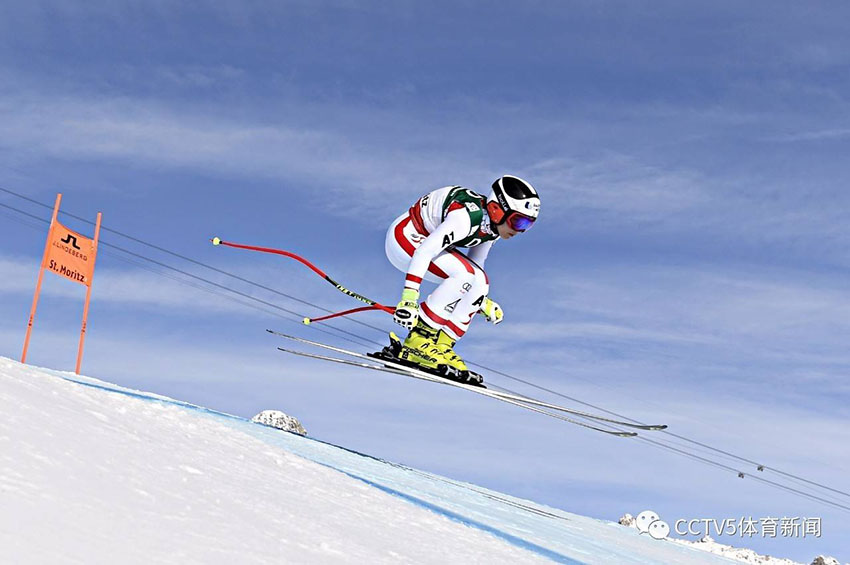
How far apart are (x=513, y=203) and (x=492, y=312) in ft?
4.72

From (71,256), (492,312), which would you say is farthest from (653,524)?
(71,256)

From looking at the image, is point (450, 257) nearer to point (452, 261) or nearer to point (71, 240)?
point (452, 261)

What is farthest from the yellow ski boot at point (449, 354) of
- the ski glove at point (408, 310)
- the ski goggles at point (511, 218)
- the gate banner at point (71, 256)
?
the gate banner at point (71, 256)

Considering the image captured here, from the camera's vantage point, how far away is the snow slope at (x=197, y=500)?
4801 millimetres

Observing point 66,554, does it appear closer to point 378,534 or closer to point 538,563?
point 378,534

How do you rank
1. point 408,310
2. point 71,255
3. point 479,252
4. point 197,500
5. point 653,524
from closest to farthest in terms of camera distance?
1. point 197,500
2. point 408,310
3. point 479,252
4. point 71,255
5. point 653,524

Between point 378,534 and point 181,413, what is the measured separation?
3.13 metres

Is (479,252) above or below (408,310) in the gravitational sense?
above

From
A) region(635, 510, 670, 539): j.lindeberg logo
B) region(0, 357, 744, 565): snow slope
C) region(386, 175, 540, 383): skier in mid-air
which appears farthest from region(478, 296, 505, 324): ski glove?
region(635, 510, 670, 539): j.lindeberg logo

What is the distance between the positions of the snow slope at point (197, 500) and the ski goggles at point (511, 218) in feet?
10.1

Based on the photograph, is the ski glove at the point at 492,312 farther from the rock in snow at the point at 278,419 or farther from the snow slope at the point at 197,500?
the rock in snow at the point at 278,419

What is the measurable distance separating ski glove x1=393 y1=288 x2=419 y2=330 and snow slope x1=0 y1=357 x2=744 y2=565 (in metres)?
1.71

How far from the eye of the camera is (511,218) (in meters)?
9.77

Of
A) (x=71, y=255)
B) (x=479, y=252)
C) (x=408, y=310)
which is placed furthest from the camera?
(x=71, y=255)
